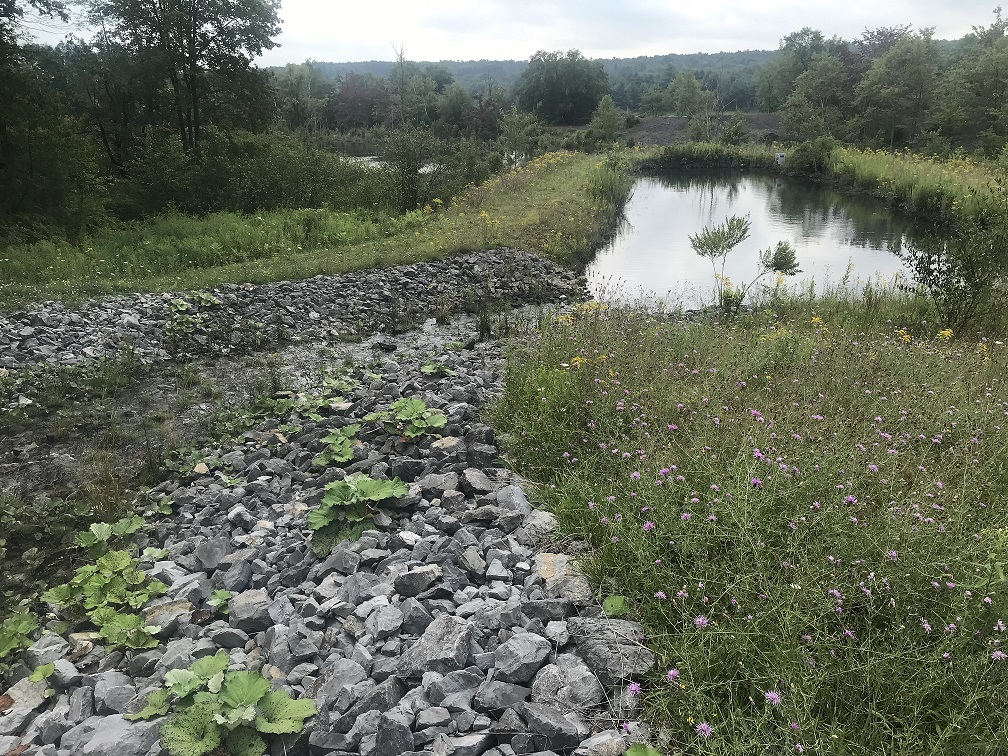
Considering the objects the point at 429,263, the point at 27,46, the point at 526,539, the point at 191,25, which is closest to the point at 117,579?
the point at 526,539

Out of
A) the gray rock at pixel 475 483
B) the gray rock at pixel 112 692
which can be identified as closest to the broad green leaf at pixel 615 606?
the gray rock at pixel 475 483

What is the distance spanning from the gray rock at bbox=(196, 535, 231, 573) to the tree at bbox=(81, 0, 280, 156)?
21044 mm

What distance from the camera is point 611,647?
8.71ft

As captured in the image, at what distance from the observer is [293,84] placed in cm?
7106

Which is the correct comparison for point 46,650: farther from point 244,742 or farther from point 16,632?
point 244,742

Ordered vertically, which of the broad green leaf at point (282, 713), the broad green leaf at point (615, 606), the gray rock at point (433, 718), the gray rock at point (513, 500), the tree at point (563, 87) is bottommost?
the broad green leaf at point (282, 713)

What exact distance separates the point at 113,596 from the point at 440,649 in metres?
2.28

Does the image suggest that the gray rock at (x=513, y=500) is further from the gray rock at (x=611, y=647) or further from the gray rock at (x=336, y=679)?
the gray rock at (x=336, y=679)

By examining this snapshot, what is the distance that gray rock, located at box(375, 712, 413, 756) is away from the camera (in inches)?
92.7

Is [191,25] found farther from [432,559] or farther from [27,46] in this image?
[432,559]

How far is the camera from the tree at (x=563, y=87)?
6807 cm

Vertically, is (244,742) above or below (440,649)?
below

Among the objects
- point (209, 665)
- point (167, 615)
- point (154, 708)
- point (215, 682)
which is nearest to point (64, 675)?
point (167, 615)

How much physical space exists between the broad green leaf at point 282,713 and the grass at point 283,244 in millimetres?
9126
